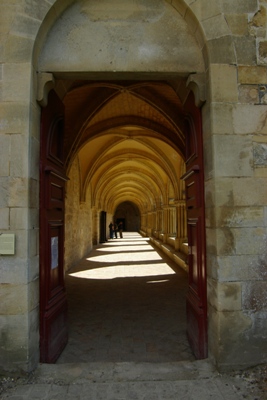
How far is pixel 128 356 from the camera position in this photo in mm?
3490

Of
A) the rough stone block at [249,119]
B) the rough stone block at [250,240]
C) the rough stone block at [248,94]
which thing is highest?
the rough stone block at [248,94]

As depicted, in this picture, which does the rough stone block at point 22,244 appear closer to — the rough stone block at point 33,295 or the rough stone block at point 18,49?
the rough stone block at point 33,295

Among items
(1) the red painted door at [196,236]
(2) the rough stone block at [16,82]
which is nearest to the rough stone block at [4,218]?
(2) the rough stone block at [16,82]

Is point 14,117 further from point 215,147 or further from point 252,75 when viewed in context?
point 252,75

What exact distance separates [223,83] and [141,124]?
741cm

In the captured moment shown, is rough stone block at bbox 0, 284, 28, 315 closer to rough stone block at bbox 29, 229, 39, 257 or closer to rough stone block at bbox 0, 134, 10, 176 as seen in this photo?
rough stone block at bbox 29, 229, 39, 257

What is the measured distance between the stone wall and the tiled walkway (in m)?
0.96

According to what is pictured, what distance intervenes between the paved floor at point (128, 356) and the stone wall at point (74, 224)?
2.14 m

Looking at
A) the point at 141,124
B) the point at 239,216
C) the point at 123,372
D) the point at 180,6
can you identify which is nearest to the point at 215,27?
the point at 180,6

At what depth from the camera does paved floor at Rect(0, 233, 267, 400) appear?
93.7 inches

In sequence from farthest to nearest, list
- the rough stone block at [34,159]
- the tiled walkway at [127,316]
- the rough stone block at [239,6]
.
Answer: the tiled walkway at [127,316] < the rough stone block at [239,6] < the rough stone block at [34,159]

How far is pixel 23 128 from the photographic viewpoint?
2742 millimetres

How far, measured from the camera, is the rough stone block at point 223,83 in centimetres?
283

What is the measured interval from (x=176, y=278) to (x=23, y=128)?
6.33 metres
